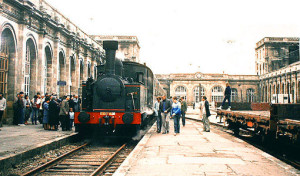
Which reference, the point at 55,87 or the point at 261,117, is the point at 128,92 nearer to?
the point at 261,117

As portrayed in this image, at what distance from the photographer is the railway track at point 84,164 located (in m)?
7.00

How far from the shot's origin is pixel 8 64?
16.7 meters

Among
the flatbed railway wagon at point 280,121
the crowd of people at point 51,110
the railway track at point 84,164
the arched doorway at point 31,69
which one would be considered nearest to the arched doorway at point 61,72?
the arched doorway at point 31,69

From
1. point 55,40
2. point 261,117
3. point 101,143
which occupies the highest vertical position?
point 55,40

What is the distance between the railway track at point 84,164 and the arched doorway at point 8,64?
8.27 metres

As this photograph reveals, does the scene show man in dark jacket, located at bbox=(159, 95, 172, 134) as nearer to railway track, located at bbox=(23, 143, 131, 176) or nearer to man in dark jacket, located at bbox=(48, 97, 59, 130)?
railway track, located at bbox=(23, 143, 131, 176)

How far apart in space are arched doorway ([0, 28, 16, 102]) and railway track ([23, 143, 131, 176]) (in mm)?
8272

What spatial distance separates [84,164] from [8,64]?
11021mm

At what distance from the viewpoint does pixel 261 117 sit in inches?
363

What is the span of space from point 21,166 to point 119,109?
4.24 m

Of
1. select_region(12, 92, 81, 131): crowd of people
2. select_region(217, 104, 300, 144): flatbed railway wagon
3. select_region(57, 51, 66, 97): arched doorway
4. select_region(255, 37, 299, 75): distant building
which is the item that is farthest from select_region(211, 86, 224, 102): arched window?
select_region(217, 104, 300, 144): flatbed railway wagon

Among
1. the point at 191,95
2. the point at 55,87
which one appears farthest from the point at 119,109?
the point at 191,95

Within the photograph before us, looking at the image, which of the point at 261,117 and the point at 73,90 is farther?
the point at 73,90

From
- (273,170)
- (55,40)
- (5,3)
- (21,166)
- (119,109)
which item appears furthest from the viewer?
(55,40)
